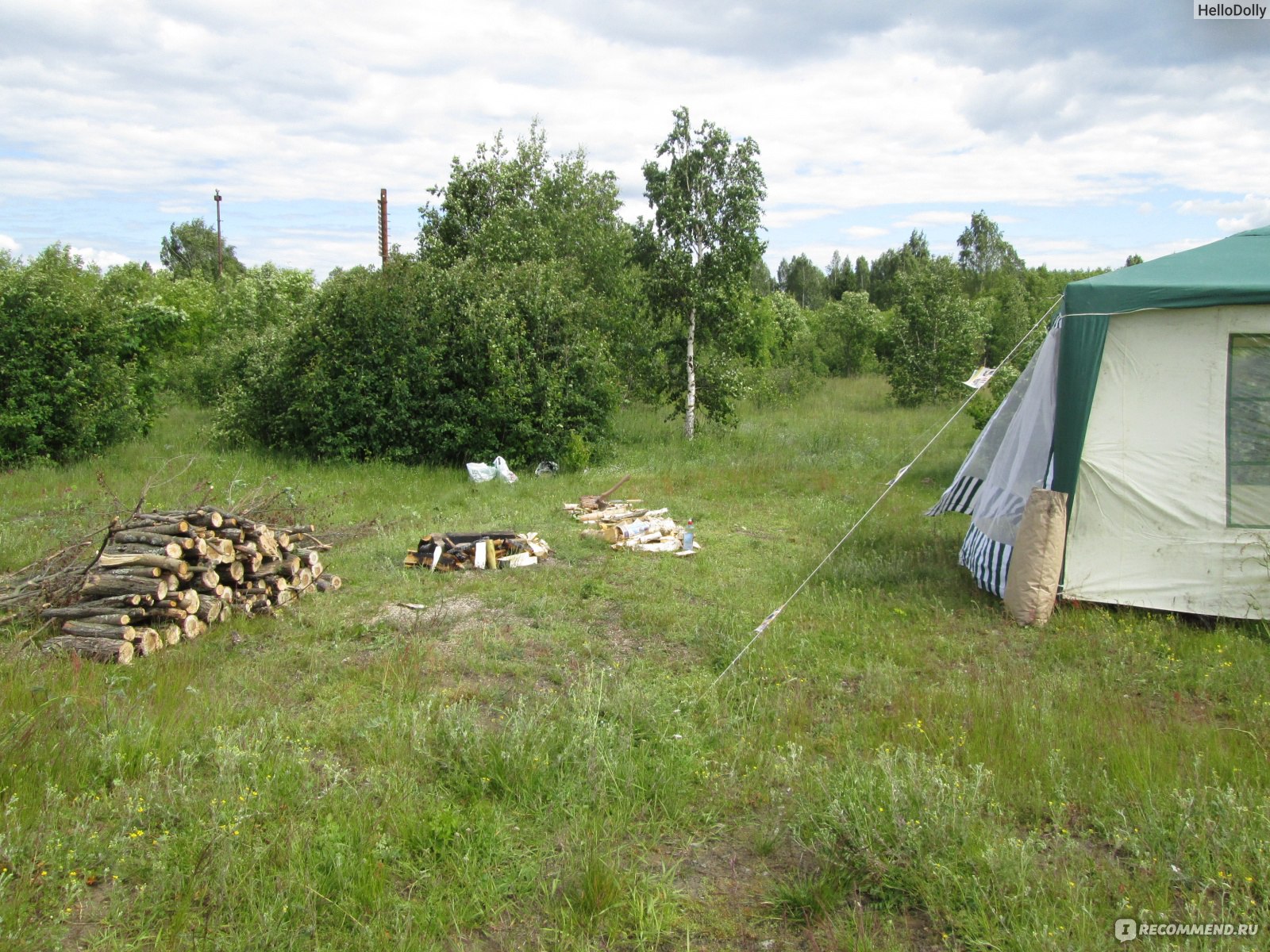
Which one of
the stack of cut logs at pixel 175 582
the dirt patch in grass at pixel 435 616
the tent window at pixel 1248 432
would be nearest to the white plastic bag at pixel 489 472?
the stack of cut logs at pixel 175 582

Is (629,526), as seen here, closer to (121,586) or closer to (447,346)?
(121,586)

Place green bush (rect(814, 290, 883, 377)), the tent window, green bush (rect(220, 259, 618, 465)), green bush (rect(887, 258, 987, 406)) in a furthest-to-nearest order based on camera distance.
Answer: green bush (rect(814, 290, 883, 377)), green bush (rect(887, 258, 987, 406)), green bush (rect(220, 259, 618, 465)), the tent window

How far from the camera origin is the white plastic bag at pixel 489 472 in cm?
1318

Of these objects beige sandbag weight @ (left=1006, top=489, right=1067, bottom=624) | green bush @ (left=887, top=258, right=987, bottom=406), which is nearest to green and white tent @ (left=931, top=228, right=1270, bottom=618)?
beige sandbag weight @ (left=1006, top=489, right=1067, bottom=624)

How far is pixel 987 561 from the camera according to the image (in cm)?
711

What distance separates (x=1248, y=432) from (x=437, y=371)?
Result: 450 inches

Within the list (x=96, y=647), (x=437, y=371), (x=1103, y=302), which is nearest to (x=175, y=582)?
(x=96, y=647)

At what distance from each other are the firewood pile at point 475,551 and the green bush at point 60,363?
849 centimetres

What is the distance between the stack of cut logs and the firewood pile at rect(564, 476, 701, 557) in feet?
9.81

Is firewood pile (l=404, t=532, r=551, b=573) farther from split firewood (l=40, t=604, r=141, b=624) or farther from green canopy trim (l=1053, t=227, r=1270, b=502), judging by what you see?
green canopy trim (l=1053, t=227, r=1270, b=502)

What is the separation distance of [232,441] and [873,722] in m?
14.1

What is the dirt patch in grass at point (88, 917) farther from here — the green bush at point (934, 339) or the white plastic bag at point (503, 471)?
the green bush at point (934, 339)

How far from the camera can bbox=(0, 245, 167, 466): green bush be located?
43.5 ft

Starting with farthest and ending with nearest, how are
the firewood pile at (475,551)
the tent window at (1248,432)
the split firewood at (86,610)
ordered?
the firewood pile at (475,551) → the tent window at (1248,432) → the split firewood at (86,610)
